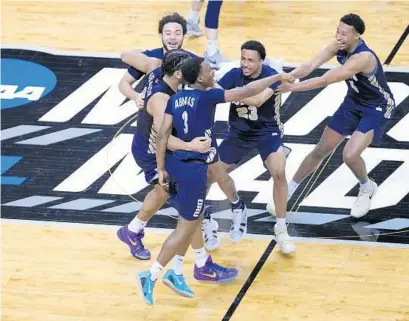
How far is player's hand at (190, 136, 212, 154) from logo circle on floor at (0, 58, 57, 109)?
407 centimetres

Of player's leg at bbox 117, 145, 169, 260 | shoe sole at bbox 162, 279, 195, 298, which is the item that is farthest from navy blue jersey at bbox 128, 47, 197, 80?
shoe sole at bbox 162, 279, 195, 298

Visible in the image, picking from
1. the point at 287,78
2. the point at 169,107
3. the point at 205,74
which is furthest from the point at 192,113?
the point at 287,78

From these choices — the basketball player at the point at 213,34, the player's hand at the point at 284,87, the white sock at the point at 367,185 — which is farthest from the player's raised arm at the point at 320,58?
the basketball player at the point at 213,34

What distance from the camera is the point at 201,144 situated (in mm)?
8742

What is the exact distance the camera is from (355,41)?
988cm

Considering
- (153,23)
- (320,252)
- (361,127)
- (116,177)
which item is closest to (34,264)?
(116,177)

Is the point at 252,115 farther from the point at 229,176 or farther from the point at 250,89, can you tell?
the point at 250,89

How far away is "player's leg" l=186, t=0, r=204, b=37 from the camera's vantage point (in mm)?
13844

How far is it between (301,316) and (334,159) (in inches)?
107

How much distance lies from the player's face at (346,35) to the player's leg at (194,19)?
13.8 feet

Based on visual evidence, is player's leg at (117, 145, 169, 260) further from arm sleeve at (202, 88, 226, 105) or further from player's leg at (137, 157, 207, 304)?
arm sleeve at (202, 88, 226, 105)

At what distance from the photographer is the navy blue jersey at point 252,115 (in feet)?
31.4

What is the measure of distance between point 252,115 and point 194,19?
449cm

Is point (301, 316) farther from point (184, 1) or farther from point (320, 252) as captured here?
point (184, 1)
